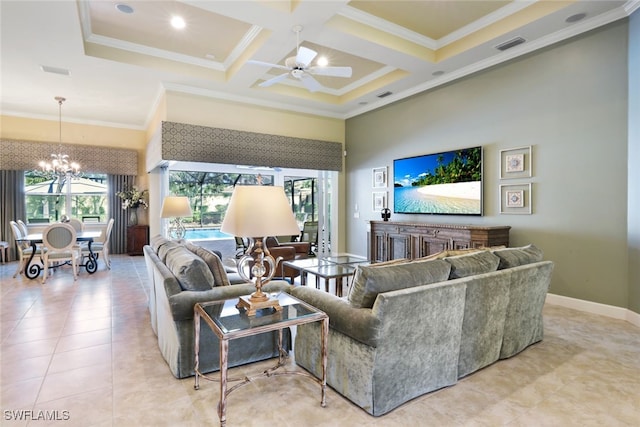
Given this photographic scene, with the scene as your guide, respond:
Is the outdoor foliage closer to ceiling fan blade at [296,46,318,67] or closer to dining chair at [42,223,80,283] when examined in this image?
dining chair at [42,223,80,283]

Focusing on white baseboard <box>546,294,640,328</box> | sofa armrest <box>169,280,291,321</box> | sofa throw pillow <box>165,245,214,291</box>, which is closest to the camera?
sofa armrest <box>169,280,291,321</box>

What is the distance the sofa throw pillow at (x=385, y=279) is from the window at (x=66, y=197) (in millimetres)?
8667

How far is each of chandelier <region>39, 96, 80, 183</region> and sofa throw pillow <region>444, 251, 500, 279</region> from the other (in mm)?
7587

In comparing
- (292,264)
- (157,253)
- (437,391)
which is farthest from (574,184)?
(157,253)

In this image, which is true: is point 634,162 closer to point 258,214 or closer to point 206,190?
point 258,214

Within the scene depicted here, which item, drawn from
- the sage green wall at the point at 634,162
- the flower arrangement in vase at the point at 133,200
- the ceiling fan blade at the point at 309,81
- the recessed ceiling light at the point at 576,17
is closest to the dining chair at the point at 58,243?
the flower arrangement in vase at the point at 133,200

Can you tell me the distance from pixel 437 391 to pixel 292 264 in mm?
2496

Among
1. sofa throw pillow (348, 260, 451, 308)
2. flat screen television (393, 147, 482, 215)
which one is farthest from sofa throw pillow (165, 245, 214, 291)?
flat screen television (393, 147, 482, 215)

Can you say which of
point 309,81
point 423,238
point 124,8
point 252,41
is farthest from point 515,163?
point 124,8

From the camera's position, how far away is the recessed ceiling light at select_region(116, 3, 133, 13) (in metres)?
3.80

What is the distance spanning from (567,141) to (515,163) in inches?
25.1

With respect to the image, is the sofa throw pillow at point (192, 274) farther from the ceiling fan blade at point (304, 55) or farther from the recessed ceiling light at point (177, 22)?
the recessed ceiling light at point (177, 22)

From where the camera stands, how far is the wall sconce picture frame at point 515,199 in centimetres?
448

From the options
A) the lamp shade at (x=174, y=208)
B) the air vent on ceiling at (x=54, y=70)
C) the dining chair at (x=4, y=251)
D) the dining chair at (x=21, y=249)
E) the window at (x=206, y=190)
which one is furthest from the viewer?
the window at (x=206, y=190)
